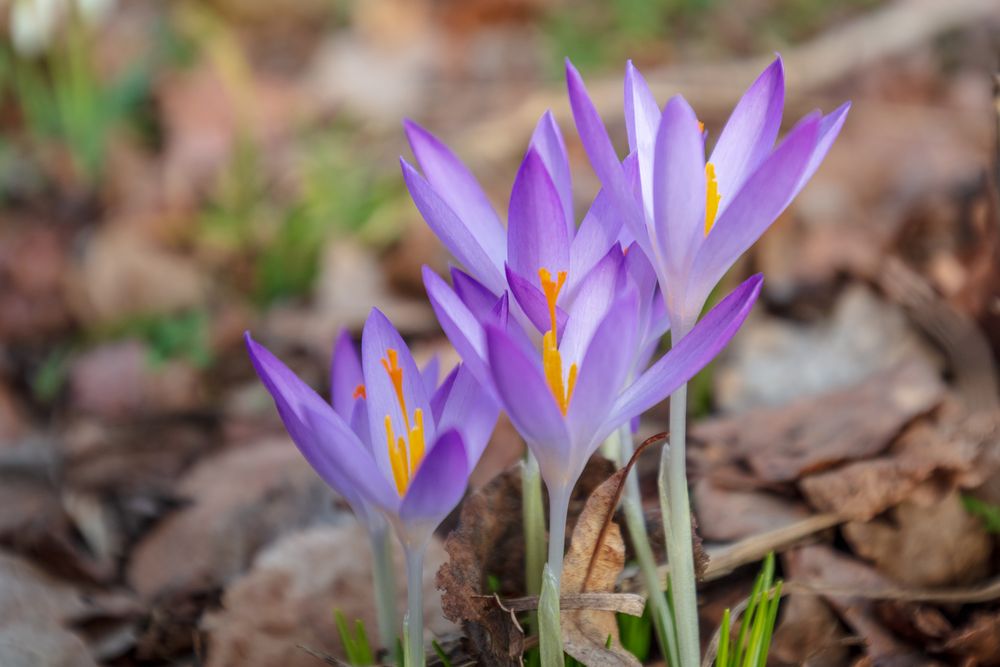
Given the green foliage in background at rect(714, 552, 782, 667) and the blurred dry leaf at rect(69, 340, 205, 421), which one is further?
the blurred dry leaf at rect(69, 340, 205, 421)

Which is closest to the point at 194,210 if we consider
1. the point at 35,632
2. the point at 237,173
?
the point at 237,173

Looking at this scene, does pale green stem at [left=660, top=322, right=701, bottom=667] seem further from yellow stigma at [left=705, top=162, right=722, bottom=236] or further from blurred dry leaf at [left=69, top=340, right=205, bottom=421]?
blurred dry leaf at [left=69, top=340, right=205, bottom=421]

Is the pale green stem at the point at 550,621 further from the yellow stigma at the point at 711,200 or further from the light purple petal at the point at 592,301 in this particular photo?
the yellow stigma at the point at 711,200


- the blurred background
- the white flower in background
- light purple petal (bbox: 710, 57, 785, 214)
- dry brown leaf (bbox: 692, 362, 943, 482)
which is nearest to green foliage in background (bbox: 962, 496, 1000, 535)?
the blurred background

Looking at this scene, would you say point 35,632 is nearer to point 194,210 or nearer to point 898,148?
point 194,210

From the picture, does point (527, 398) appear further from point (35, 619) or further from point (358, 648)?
point (35, 619)

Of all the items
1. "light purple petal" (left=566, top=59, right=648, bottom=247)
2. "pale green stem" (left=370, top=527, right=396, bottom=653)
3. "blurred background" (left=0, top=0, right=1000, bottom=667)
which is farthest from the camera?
"blurred background" (left=0, top=0, right=1000, bottom=667)

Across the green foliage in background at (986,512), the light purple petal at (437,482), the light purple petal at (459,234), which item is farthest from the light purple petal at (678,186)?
the green foliage in background at (986,512)

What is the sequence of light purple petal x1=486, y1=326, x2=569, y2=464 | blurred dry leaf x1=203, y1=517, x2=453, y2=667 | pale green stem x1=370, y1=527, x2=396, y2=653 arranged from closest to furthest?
light purple petal x1=486, y1=326, x2=569, y2=464, pale green stem x1=370, y1=527, x2=396, y2=653, blurred dry leaf x1=203, y1=517, x2=453, y2=667

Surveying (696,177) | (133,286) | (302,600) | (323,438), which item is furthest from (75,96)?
(696,177)
